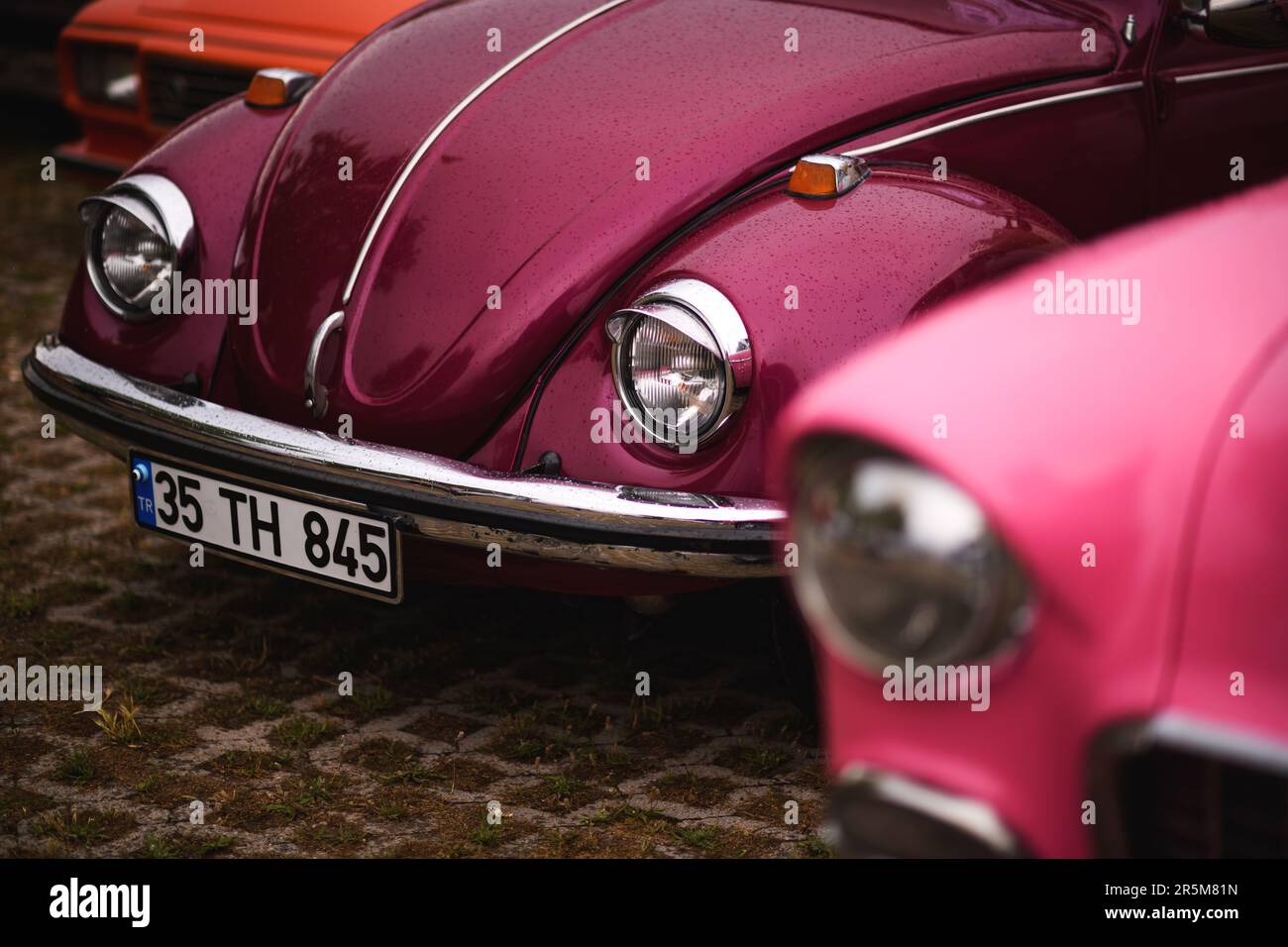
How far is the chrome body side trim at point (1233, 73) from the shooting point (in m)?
3.26

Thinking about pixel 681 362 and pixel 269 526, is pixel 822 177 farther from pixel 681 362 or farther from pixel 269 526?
pixel 269 526

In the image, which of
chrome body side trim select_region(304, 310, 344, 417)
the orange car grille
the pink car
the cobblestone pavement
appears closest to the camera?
the pink car

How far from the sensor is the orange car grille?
17.4 feet

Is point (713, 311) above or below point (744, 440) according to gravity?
above

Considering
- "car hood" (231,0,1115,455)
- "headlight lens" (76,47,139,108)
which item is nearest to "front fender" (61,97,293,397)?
"car hood" (231,0,1115,455)

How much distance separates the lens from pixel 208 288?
10.3 feet

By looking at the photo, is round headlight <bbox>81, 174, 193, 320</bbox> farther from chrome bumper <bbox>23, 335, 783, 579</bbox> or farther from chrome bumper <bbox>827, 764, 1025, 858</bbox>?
chrome bumper <bbox>827, 764, 1025, 858</bbox>

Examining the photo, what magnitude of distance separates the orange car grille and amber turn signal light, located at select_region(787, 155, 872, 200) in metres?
3.13

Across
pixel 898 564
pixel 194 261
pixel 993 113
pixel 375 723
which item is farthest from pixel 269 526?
pixel 898 564
